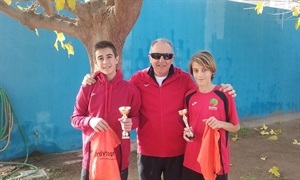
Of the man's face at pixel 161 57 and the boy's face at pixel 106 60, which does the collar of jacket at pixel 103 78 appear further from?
the man's face at pixel 161 57

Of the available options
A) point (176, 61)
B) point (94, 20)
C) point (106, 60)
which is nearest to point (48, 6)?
point (94, 20)

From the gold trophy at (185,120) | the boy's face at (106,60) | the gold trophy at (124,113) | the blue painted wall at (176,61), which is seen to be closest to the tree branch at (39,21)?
the boy's face at (106,60)

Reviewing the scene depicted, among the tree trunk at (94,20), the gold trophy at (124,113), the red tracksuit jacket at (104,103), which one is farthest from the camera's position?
the tree trunk at (94,20)

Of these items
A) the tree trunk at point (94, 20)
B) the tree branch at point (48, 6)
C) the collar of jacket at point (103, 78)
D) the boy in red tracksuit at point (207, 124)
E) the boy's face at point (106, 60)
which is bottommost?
Result: the boy in red tracksuit at point (207, 124)

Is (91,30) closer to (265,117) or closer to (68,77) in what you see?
(68,77)

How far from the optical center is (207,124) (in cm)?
279

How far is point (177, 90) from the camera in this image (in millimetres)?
2977

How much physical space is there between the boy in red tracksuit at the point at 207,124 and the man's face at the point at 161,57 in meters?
0.20

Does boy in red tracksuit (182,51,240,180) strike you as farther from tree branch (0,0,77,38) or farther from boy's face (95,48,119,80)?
tree branch (0,0,77,38)

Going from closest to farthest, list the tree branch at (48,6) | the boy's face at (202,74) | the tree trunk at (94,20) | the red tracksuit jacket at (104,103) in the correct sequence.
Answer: the red tracksuit jacket at (104,103) < the boy's face at (202,74) < the tree trunk at (94,20) < the tree branch at (48,6)

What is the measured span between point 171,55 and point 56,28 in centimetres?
142

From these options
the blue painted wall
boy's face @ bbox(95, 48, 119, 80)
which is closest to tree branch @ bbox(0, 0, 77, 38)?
boy's face @ bbox(95, 48, 119, 80)

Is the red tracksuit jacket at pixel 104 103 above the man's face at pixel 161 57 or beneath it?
beneath

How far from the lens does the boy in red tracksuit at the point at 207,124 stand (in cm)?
281
